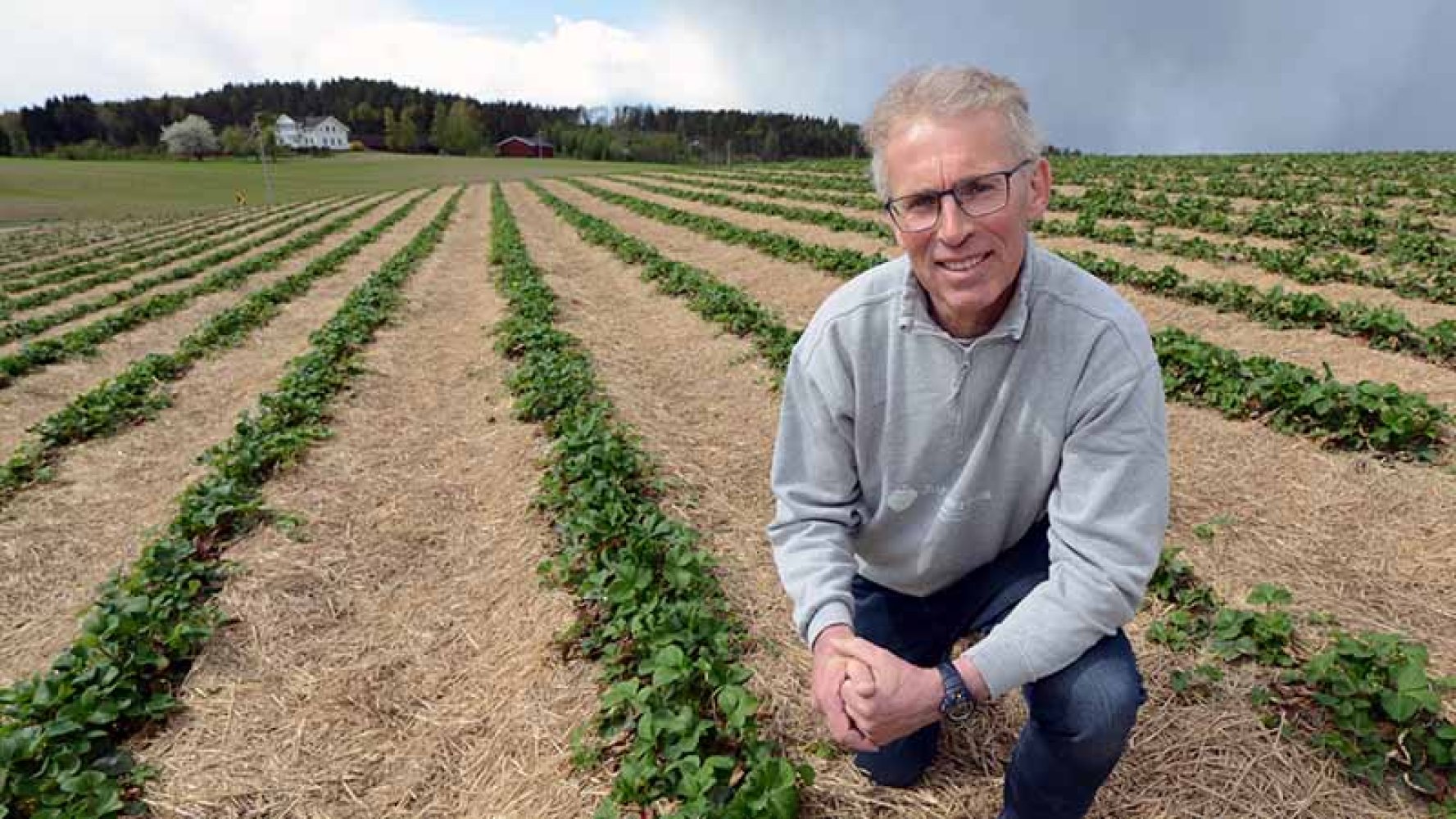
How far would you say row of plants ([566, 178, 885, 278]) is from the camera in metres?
12.9

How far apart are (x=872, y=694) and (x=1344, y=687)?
7.35 feet

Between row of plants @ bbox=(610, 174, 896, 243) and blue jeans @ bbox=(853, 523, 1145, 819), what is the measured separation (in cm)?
710

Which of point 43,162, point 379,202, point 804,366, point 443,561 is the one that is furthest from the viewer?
point 43,162

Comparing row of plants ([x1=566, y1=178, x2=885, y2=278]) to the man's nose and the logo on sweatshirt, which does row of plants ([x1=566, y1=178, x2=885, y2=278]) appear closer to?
the logo on sweatshirt

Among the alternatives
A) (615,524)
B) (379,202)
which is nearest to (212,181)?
(379,202)

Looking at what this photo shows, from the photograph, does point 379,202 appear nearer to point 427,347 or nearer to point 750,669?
point 427,347

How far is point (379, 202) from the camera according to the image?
4591 cm

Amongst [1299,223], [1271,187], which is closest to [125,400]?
[1299,223]

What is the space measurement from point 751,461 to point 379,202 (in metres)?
45.4

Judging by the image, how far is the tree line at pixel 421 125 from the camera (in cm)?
10462

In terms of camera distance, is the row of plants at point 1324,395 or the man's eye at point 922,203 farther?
the row of plants at point 1324,395

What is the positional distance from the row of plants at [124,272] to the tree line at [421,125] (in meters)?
61.8

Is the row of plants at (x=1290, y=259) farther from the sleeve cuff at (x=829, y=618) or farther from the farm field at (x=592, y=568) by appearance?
the sleeve cuff at (x=829, y=618)

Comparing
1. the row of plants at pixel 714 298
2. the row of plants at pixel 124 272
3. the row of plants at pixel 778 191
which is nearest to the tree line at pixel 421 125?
the row of plants at pixel 778 191
